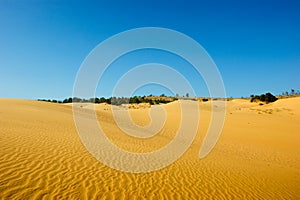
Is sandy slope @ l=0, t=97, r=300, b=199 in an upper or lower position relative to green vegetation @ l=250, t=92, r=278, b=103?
lower

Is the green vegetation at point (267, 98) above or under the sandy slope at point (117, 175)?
above

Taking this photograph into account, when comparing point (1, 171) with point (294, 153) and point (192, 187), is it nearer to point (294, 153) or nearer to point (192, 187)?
point (192, 187)

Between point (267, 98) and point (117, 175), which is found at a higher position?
point (267, 98)

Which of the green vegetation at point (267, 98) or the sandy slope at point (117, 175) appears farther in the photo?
the green vegetation at point (267, 98)

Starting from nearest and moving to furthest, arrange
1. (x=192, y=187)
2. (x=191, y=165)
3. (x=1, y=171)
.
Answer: (x=1, y=171) < (x=192, y=187) < (x=191, y=165)

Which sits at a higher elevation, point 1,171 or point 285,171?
point 1,171

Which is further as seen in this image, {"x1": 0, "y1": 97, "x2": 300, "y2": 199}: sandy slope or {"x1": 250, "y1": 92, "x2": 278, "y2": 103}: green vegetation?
{"x1": 250, "y1": 92, "x2": 278, "y2": 103}: green vegetation

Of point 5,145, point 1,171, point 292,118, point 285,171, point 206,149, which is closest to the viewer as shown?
point 1,171

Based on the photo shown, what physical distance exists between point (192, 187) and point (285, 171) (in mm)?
7118

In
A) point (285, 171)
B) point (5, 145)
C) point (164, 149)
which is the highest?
point (5, 145)

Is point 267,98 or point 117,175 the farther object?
point 267,98

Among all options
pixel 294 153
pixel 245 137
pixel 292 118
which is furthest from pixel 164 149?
pixel 292 118

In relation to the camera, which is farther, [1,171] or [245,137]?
[245,137]

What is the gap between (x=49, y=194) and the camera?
6336mm
